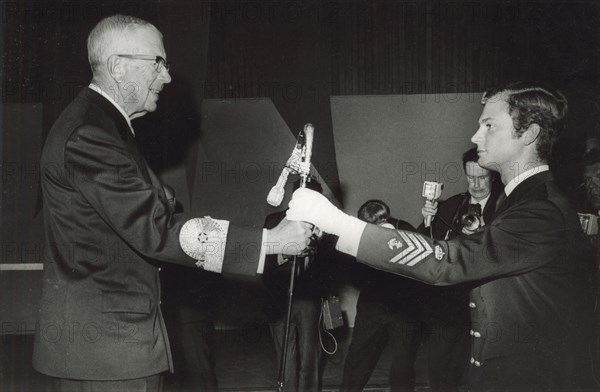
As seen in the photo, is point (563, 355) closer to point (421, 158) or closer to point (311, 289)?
point (311, 289)

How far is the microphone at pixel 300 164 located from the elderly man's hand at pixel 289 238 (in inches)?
5.0

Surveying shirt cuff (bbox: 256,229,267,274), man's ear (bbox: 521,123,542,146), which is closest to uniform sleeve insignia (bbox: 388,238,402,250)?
shirt cuff (bbox: 256,229,267,274)

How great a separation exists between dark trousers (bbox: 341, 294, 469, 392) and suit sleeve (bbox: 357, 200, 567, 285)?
9.07ft

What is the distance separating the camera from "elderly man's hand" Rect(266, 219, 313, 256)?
2.21 meters

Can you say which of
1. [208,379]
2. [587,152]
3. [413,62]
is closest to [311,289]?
[208,379]

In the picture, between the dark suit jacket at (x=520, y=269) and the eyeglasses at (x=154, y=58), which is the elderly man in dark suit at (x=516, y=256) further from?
the eyeglasses at (x=154, y=58)

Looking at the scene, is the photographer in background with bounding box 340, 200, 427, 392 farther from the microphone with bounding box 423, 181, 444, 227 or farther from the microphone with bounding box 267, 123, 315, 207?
the microphone with bounding box 267, 123, 315, 207

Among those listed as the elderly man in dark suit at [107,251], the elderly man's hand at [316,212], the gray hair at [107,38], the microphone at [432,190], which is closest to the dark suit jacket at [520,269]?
the elderly man's hand at [316,212]

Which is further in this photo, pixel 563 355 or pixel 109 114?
pixel 563 355

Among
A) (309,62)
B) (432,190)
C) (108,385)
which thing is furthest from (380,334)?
(309,62)

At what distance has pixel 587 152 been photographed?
7.12m

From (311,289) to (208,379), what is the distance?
49.3 inches

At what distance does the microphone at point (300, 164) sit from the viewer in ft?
7.57

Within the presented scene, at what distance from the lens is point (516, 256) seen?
2191mm
